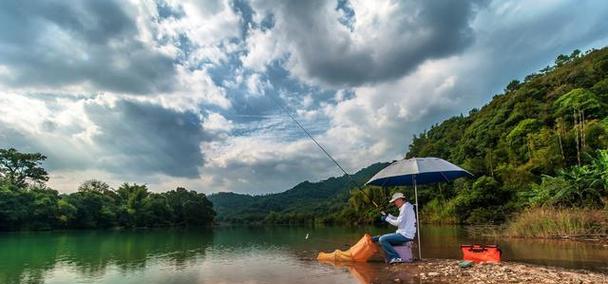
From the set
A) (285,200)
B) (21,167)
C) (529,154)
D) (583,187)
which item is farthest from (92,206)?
(285,200)

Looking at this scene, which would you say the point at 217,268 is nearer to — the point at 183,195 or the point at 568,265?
the point at 568,265

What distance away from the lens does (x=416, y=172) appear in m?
10.3

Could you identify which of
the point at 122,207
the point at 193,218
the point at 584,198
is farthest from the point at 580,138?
the point at 193,218

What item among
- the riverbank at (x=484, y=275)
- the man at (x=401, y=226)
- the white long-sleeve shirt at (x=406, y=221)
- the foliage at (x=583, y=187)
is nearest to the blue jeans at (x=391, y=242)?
the man at (x=401, y=226)

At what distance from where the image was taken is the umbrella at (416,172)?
10492mm

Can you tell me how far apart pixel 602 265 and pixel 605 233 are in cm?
834

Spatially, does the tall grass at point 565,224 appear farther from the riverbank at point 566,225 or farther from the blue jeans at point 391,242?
the blue jeans at point 391,242

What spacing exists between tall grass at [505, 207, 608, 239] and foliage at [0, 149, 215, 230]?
60.7 meters

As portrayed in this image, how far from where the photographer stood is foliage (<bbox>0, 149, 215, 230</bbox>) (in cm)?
5859

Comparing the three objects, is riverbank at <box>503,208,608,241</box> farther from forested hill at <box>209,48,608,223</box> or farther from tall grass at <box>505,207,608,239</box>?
forested hill at <box>209,48,608,223</box>

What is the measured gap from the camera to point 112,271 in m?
13.4

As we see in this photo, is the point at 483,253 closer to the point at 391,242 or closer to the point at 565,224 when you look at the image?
the point at 391,242

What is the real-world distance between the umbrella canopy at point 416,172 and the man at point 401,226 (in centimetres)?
68

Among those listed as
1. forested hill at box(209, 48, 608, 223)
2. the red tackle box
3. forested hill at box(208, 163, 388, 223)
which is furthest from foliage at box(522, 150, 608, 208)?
forested hill at box(208, 163, 388, 223)
